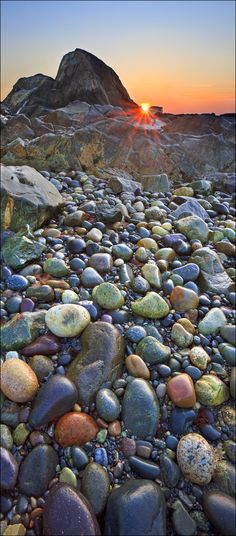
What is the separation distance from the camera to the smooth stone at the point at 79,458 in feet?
6.19

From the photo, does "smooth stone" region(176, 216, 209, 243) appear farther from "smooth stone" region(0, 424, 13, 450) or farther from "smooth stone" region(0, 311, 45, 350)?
"smooth stone" region(0, 424, 13, 450)

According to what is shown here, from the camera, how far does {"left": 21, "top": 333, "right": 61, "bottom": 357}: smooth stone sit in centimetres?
232

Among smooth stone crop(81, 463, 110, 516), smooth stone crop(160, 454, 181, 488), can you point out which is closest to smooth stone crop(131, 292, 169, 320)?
smooth stone crop(160, 454, 181, 488)

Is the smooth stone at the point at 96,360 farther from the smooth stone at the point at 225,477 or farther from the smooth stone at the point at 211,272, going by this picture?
the smooth stone at the point at 211,272

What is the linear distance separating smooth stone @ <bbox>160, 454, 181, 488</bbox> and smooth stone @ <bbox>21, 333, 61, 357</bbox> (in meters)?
0.94

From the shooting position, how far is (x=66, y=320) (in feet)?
7.97

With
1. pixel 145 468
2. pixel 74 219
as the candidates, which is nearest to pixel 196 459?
pixel 145 468

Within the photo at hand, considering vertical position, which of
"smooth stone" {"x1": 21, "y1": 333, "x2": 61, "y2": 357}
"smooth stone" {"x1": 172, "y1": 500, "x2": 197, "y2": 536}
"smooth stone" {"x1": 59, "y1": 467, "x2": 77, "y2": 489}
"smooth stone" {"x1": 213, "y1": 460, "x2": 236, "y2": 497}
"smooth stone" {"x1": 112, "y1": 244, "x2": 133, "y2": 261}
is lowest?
"smooth stone" {"x1": 172, "y1": 500, "x2": 197, "y2": 536}

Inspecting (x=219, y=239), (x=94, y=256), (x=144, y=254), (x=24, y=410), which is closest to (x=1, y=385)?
(x=24, y=410)

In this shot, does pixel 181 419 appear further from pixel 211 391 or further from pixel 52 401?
pixel 52 401

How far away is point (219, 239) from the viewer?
3.84 meters

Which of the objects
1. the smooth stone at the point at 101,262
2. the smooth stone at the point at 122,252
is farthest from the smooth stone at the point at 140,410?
the smooth stone at the point at 122,252

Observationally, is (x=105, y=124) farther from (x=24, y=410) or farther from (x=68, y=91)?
(x=68, y=91)

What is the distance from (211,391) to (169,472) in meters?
0.54
